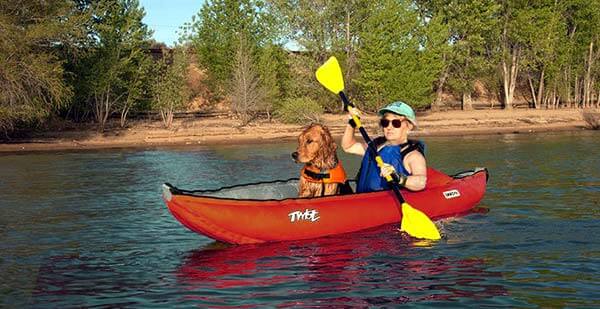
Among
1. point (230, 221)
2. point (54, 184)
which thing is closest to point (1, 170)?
point (54, 184)

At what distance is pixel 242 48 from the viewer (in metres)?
36.0

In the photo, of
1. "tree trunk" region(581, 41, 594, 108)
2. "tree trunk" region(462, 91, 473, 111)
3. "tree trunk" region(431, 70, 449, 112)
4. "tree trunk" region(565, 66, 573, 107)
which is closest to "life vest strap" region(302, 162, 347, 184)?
"tree trunk" region(431, 70, 449, 112)

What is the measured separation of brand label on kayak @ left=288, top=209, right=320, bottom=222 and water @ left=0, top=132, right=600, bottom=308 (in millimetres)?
336

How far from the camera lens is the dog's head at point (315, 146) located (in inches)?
336

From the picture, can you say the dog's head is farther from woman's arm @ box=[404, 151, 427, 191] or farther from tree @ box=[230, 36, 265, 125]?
tree @ box=[230, 36, 265, 125]

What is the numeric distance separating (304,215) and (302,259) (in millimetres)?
669

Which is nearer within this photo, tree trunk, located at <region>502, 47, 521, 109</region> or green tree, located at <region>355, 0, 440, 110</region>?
green tree, located at <region>355, 0, 440, 110</region>

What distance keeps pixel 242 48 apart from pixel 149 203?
23.7 m

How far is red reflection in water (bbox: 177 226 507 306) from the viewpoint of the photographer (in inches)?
265

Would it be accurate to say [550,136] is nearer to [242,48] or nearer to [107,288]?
[242,48]

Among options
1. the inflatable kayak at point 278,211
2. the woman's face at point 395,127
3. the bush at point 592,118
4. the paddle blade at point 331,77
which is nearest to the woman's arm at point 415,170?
the woman's face at point 395,127

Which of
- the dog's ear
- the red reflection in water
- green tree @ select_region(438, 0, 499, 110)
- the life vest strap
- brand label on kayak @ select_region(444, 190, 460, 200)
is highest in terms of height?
green tree @ select_region(438, 0, 499, 110)

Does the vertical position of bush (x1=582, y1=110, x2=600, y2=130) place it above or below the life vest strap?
below

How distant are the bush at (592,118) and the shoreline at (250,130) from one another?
29 cm
